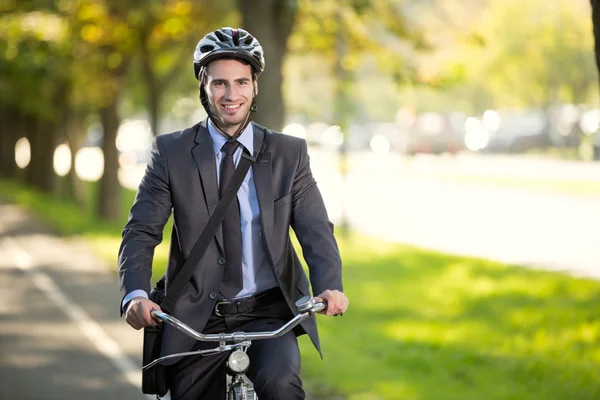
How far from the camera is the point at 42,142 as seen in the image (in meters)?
39.4

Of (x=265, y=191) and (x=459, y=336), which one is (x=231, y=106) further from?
(x=459, y=336)

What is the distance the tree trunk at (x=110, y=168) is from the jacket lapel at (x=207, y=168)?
2219 centimetres

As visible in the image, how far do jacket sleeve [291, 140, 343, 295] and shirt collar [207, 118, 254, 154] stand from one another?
205 mm

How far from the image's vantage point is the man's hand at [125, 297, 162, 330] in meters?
3.88

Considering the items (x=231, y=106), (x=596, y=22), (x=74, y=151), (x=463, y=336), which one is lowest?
(x=463, y=336)

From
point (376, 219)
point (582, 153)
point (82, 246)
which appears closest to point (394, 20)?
point (82, 246)

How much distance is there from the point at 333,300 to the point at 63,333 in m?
8.15

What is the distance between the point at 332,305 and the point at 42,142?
36620mm

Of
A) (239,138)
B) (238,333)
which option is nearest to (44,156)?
(239,138)

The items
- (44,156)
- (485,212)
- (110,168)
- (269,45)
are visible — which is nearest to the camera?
(269,45)

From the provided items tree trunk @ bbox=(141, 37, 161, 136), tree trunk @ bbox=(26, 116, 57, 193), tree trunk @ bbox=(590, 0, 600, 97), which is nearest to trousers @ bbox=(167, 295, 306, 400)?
tree trunk @ bbox=(590, 0, 600, 97)

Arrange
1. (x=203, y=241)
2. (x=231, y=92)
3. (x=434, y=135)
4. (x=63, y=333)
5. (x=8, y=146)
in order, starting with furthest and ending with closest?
(x=434, y=135) → (x=8, y=146) → (x=63, y=333) → (x=231, y=92) → (x=203, y=241)

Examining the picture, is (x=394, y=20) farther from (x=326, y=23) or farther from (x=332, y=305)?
(x=332, y=305)

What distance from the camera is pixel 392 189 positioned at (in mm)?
36250
